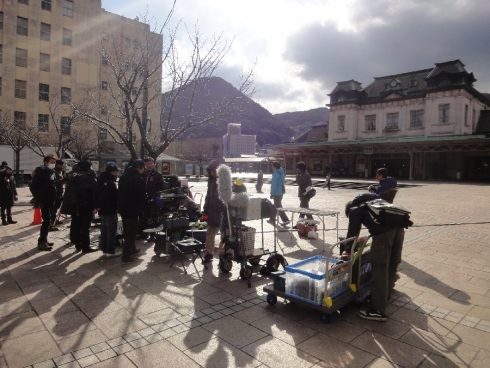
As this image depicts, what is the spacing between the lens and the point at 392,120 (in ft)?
154

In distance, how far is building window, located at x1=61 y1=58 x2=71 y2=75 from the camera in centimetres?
4378

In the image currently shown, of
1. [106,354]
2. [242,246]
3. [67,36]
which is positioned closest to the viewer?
[106,354]

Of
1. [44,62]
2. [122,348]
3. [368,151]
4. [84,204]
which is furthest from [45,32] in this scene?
[122,348]

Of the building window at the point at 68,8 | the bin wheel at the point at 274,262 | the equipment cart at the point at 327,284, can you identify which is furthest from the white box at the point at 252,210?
the building window at the point at 68,8

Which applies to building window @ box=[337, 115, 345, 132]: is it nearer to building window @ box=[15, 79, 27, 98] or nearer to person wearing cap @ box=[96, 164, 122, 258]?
building window @ box=[15, 79, 27, 98]

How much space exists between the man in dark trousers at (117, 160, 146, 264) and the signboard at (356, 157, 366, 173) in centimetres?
4393

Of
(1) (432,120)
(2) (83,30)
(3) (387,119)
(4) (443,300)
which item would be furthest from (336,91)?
(4) (443,300)

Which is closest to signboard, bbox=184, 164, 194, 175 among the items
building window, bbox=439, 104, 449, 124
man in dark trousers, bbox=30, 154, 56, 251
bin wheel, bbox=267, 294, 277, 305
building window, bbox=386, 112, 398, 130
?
building window, bbox=386, 112, 398, 130

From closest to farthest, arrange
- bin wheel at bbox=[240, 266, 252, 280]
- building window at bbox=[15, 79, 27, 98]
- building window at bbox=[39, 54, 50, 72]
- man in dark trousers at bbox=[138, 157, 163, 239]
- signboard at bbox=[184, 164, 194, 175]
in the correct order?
1. bin wheel at bbox=[240, 266, 252, 280]
2. man in dark trousers at bbox=[138, 157, 163, 239]
3. building window at bbox=[15, 79, 27, 98]
4. building window at bbox=[39, 54, 50, 72]
5. signboard at bbox=[184, 164, 194, 175]

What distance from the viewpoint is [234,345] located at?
11.8ft

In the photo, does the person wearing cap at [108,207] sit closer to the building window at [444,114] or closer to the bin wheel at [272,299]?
the bin wheel at [272,299]

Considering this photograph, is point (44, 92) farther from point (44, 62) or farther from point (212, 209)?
point (212, 209)

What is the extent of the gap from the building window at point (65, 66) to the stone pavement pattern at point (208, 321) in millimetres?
44615

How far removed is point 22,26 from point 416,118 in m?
51.0
